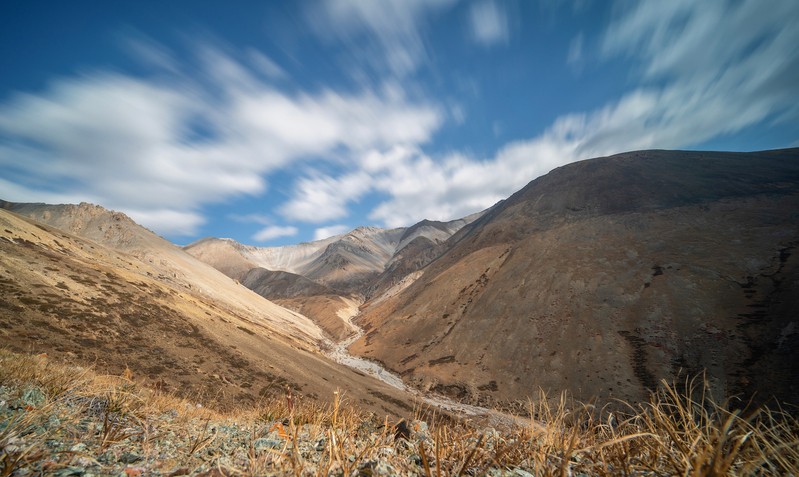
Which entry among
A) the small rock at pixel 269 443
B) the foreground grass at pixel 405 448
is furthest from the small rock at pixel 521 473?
the small rock at pixel 269 443

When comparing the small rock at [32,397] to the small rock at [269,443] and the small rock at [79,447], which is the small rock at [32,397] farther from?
the small rock at [269,443]

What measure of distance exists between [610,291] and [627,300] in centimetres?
257

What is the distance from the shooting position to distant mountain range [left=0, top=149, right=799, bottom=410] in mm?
31312

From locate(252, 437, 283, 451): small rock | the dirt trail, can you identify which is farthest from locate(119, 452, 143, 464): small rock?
the dirt trail

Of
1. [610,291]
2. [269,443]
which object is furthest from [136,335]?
[610,291]

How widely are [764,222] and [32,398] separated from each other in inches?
2747

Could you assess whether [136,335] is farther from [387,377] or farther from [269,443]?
[387,377]

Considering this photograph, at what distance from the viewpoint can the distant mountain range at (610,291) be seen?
31.3 m

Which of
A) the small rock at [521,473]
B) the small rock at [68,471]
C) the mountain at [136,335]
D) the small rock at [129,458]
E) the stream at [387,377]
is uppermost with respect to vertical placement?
the small rock at [68,471]

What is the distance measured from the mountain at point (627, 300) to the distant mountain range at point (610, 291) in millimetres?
180

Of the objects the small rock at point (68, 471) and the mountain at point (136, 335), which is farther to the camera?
the mountain at point (136, 335)

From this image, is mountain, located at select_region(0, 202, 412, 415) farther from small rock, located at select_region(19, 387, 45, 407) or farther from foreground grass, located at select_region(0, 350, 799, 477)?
foreground grass, located at select_region(0, 350, 799, 477)

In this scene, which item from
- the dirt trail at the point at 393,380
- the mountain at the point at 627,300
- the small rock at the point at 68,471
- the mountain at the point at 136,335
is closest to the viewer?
the small rock at the point at 68,471

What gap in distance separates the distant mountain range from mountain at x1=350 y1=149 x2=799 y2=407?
7.1 inches
